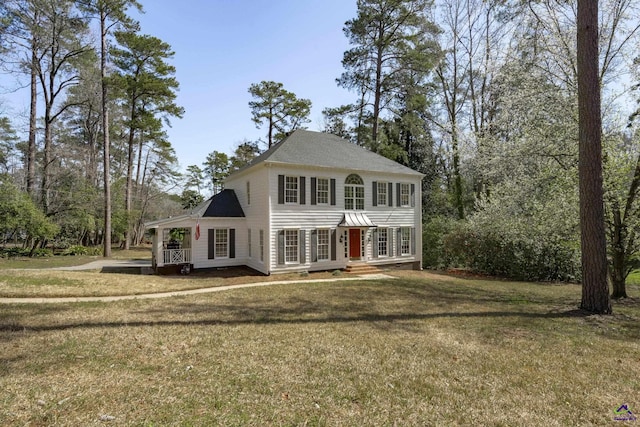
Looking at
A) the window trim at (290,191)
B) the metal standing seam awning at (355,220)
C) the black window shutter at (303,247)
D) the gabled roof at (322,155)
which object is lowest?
the black window shutter at (303,247)

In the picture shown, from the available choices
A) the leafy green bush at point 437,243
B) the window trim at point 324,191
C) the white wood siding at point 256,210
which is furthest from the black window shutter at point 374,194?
the white wood siding at point 256,210

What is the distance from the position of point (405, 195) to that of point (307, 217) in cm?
663

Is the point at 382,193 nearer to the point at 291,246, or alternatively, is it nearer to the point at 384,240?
the point at 384,240

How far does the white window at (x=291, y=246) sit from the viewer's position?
15236mm

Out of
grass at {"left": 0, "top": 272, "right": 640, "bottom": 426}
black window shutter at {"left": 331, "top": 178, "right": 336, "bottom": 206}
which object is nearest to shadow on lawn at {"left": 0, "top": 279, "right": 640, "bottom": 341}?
grass at {"left": 0, "top": 272, "right": 640, "bottom": 426}

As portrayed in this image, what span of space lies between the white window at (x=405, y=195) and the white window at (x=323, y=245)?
5336mm

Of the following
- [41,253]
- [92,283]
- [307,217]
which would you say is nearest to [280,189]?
[307,217]

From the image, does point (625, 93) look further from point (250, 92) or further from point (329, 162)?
point (250, 92)

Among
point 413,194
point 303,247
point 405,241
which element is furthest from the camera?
point 413,194

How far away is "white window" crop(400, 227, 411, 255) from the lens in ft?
Result: 60.1

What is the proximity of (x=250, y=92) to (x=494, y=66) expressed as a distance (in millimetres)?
21346

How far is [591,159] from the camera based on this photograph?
7727 mm

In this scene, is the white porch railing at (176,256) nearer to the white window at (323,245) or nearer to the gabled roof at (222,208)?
the gabled roof at (222,208)

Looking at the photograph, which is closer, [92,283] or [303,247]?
[92,283]
